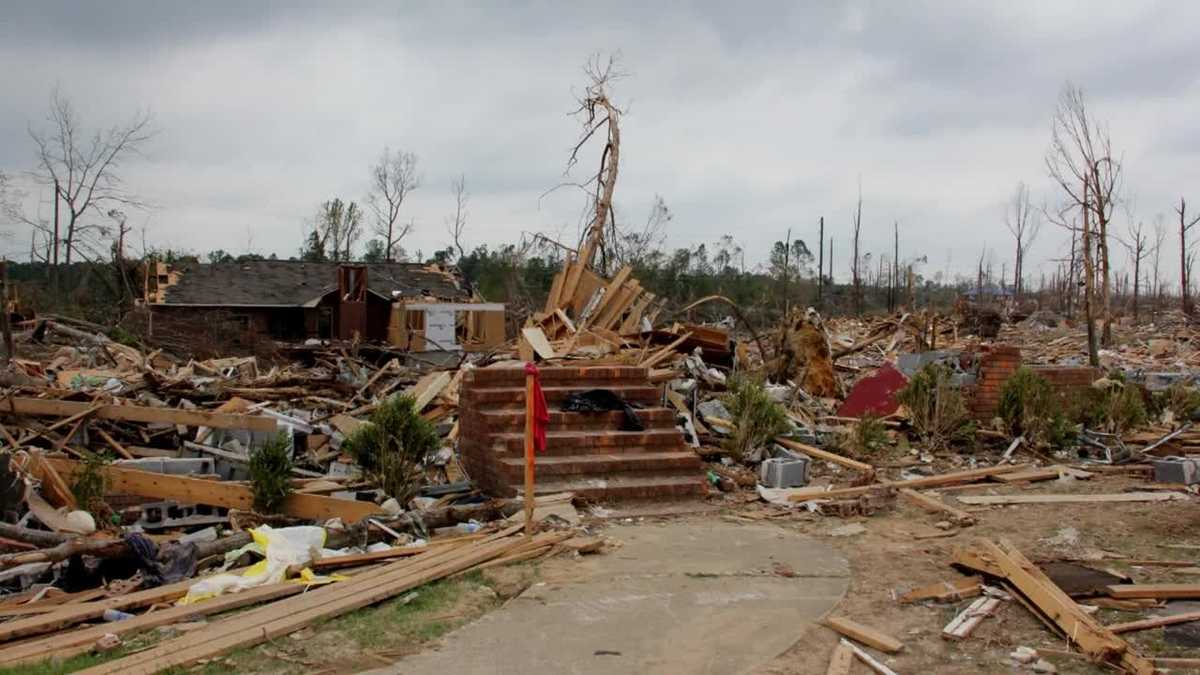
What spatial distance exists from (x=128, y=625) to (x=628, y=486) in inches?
176

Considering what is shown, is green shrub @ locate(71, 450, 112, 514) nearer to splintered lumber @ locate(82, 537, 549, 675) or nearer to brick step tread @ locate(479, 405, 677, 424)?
brick step tread @ locate(479, 405, 677, 424)

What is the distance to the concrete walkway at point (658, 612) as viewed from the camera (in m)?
4.55

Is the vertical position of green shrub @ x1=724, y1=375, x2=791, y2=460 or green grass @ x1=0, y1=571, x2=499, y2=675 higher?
green shrub @ x1=724, y1=375, x2=791, y2=460

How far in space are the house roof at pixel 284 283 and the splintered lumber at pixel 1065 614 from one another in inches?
1219

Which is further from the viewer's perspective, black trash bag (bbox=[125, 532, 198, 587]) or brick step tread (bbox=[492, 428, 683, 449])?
brick step tread (bbox=[492, 428, 683, 449])

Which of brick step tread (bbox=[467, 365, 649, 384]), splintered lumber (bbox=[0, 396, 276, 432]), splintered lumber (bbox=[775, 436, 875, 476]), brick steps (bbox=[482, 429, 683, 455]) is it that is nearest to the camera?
brick steps (bbox=[482, 429, 683, 455])

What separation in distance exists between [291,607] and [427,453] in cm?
424

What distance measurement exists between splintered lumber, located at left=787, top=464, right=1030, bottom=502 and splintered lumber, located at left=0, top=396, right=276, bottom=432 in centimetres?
658

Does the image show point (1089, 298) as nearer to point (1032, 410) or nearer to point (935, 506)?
point (1032, 410)

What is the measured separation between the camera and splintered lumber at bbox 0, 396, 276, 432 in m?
11.3

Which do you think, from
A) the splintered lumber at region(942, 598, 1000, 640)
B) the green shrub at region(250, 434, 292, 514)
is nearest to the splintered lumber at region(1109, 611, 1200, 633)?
the splintered lumber at region(942, 598, 1000, 640)

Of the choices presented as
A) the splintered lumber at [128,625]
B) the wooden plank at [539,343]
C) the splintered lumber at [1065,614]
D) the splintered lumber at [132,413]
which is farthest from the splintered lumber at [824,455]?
the splintered lumber at [128,625]

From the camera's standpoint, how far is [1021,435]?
1205 cm

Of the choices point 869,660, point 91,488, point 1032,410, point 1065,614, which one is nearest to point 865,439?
point 1032,410
